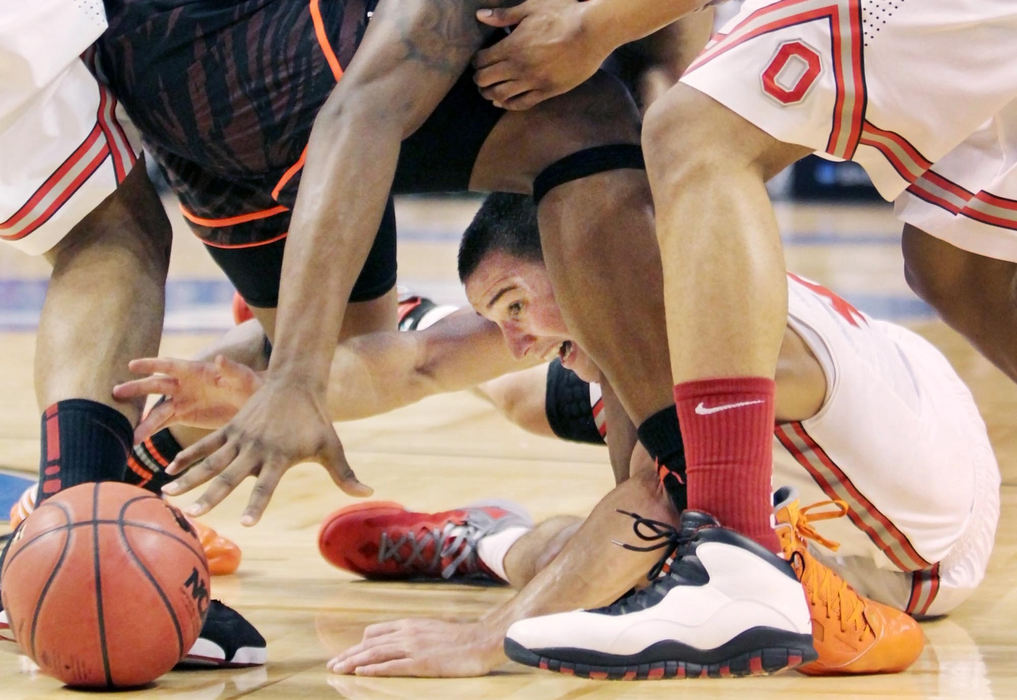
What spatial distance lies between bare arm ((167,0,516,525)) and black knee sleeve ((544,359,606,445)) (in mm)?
1386

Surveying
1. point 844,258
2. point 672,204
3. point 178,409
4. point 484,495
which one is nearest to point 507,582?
point 484,495

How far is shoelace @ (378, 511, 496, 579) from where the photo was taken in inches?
139

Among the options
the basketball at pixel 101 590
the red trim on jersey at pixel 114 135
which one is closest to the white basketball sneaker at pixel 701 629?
the basketball at pixel 101 590

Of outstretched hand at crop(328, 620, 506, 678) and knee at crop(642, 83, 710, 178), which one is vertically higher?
knee at crop(642, 83, 710, 178)

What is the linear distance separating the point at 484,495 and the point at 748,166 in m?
2.22

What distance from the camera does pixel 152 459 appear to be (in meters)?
3.71

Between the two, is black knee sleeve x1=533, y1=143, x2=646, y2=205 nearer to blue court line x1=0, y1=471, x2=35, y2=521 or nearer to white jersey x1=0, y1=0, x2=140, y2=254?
white jersey x1=0, y1=0, x2=140, y2=254

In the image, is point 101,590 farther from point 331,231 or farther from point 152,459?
point 152,459

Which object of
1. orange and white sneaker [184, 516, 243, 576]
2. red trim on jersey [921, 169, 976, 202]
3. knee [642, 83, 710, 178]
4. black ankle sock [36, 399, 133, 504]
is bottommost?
orange and white sneaker [184, 516, 243, 576]

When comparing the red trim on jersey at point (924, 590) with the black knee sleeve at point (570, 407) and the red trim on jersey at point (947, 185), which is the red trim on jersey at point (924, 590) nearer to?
the red trim on jersey at point (947, 185)

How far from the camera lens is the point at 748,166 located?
2.34 metres

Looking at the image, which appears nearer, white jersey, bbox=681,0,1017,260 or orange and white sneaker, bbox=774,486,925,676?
white jersey, bbox=681,0,1017,260

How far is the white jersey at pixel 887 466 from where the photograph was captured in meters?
2.89

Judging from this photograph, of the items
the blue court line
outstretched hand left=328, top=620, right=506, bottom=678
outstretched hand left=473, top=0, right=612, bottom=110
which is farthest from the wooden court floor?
outstretched hand left=473, top=0, right=612, bottom=110
